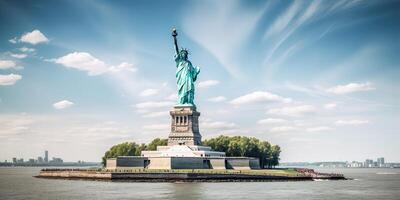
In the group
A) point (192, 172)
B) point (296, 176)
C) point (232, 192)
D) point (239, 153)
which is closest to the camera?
point (232, 192)

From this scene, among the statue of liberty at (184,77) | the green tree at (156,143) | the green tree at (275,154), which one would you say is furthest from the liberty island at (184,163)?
the green tree at (275,154)

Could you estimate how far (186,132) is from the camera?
114562 mm

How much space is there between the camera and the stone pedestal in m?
114

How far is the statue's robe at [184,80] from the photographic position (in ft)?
389

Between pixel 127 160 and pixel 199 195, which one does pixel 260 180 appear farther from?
pixel 199 195

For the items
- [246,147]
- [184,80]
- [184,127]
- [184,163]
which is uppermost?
[184,80]

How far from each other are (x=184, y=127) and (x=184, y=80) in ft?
35.0

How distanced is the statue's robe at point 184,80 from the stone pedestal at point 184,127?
2476mm

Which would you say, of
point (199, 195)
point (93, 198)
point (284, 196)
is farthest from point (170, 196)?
point (284, 196)

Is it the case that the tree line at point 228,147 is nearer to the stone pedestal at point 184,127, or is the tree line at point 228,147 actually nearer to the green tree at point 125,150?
the green tree at point 125,150

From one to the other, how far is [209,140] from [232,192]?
65.2 meters

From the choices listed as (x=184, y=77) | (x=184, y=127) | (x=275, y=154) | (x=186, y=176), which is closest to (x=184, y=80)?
(x=184, y=77)

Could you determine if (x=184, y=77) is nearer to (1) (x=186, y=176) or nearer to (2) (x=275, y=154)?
Result: (1) (x=186, y=176)

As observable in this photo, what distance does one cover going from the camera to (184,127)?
11538 cm
